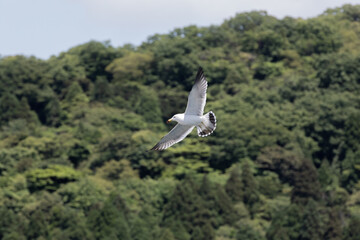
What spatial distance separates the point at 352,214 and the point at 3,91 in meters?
31.2

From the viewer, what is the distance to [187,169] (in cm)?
5588

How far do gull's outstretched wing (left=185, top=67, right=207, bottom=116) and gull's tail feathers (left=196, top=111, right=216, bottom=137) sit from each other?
208mm

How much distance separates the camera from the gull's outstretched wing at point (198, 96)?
57.8 ft

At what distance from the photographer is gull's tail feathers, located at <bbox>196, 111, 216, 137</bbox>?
17609mm

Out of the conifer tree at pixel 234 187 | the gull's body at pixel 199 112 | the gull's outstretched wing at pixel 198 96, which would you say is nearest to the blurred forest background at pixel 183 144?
the conifer tree at pixel 234 187

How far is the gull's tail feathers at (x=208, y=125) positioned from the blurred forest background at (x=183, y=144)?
2958 centimetres

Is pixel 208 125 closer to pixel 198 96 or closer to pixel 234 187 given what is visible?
pixel 198 96

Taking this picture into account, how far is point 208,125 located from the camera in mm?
17750

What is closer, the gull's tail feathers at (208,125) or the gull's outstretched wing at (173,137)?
the gull's tail feathers at (208,125)

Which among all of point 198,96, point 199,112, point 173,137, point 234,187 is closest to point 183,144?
point 234,187

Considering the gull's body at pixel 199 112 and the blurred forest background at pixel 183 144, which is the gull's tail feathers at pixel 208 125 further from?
the blurred forest background at pixel 183 144

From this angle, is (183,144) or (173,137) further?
(183,144)

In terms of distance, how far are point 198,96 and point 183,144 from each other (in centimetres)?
4001

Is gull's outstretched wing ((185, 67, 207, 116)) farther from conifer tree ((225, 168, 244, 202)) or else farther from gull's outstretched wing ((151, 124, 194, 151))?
conifer tree ((225, 168, 244, 202))
